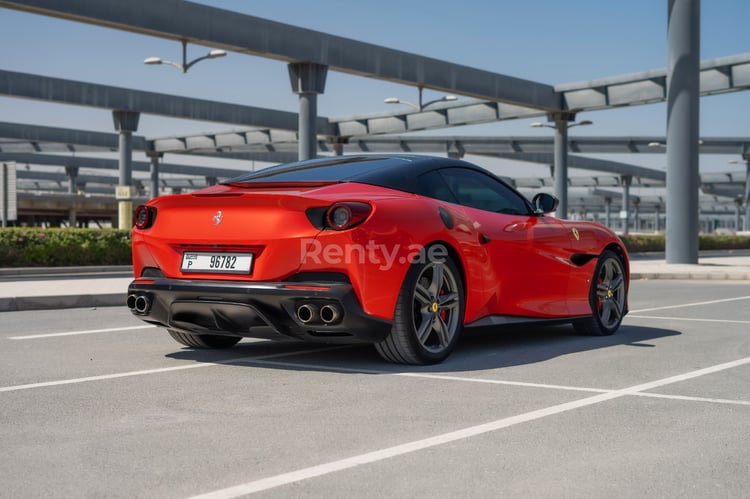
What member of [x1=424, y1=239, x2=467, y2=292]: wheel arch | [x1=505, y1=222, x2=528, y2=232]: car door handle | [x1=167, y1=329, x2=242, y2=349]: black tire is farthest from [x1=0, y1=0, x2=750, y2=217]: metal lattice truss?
[x1=424, y1=239, x2=467, y2=292]: wheel arch

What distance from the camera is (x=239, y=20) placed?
79.0 feet

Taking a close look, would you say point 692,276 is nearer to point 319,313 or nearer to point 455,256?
point 455,256

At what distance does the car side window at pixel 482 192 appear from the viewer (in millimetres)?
6816

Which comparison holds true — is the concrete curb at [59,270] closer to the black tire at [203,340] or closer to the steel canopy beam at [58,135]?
the black tire at [203,340]

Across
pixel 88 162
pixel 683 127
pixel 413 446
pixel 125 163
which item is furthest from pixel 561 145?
pixel 88 162

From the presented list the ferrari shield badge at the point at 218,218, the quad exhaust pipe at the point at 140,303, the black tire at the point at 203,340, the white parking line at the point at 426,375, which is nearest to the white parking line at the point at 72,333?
the black tire at the point at 203,340

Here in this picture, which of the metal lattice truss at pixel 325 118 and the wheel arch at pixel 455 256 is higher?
the metal lattice truss at pixel 325 118

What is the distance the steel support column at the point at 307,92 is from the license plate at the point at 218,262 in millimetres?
21393

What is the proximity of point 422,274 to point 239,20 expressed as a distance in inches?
761

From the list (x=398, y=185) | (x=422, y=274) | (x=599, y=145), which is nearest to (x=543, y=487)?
(x=422, y=274)

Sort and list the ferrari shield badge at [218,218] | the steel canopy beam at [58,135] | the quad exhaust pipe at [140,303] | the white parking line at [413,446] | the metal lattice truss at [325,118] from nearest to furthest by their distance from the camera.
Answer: the white parking line at [413,446], the ferrari shield badge at [218,218], the quad exhaust pipe at [140,303], the metal lattice truss at [325,118], the steel canopy beam at [58,135]

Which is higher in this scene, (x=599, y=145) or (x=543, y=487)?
(x=599, y=145)

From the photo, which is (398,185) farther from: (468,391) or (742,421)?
(742,421)

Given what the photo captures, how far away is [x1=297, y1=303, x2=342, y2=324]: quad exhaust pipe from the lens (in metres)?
5.56
